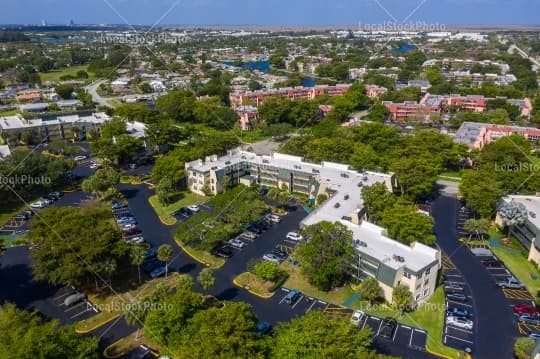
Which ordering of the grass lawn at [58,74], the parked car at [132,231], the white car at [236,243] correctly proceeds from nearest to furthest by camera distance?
the white car at [236,243]
the parked car at [132,231]
the grass lawn at [58,74]

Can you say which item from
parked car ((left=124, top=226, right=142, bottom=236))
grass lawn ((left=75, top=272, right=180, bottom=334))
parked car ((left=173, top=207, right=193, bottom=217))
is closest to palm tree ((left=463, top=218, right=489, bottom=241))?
grass lawn ((left=75, top=272, right=180, bottom=334))

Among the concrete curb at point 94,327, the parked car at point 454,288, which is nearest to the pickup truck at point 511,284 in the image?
the parked car at point 454,288

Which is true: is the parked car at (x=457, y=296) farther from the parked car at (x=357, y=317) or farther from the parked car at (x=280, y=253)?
the parked car at (x=280, y=253)

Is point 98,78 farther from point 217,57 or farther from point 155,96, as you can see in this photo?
point 217,57

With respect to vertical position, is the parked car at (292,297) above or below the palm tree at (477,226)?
below

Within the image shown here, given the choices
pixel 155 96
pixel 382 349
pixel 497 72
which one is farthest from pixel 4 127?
pixel 497 72

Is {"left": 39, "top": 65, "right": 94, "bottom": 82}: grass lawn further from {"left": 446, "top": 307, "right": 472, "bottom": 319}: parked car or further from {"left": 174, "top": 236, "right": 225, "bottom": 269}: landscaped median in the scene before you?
{"left": 446, "top": 307, "right": 472, "bottom": 319}: parked car
